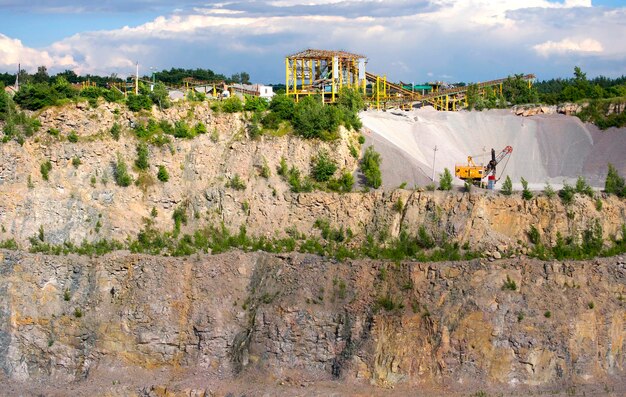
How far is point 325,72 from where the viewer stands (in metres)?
89.4

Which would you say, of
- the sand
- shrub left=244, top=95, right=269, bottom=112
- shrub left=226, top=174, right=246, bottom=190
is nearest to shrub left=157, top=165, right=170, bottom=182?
shrub left=226, top=174, right=246, bottom=190

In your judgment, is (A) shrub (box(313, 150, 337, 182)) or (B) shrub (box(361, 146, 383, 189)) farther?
(A) shrub (box(313, 150, 337, 182))

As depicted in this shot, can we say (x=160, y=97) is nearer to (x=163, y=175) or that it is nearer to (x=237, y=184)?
(x=163, y=175)

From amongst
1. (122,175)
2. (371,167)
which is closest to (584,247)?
(371,167)

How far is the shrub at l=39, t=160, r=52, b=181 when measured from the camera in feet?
225

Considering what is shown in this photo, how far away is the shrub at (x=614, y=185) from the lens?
221 ft

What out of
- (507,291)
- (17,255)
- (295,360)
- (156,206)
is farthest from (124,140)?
(507,291)

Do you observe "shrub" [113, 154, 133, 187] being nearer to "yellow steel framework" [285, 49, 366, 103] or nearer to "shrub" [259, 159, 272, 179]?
"shrub" [259, 159, 272, 179]

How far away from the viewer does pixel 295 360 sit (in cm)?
6284

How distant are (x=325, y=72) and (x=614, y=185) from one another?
89.8 feet

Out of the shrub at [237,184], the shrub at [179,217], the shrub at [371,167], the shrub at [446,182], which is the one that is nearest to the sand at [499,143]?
the shrub at [371,167]

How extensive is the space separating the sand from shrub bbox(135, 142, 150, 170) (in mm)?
12577

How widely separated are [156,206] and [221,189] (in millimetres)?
3528

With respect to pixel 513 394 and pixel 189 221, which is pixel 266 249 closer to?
pixel 189 221
